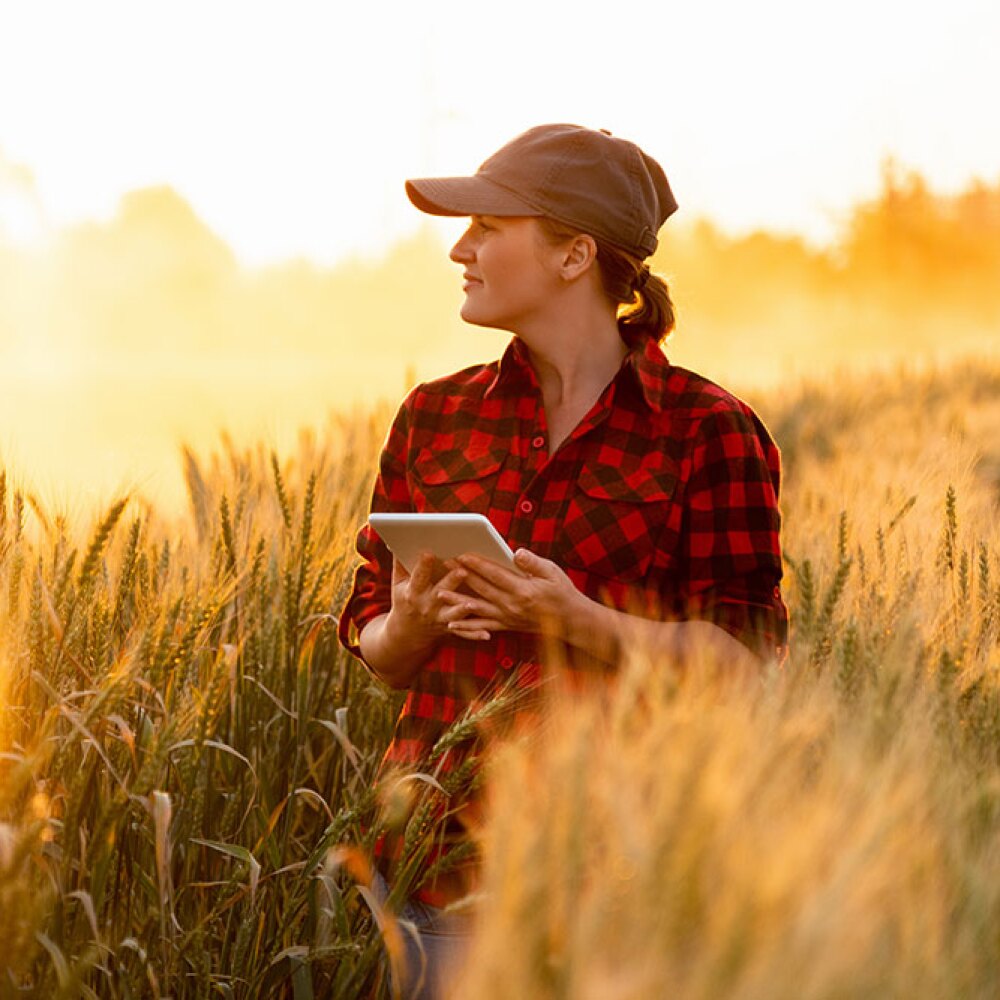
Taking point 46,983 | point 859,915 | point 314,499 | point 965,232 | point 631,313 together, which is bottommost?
point 46,983

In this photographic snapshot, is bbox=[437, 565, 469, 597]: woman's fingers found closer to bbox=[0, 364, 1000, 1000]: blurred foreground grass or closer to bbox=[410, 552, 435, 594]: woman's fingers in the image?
bbox=[410, 552, 435, 594]: woman's fingers

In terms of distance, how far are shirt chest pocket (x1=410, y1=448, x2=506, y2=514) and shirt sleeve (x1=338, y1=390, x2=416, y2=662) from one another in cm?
7

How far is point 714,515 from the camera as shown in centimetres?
212

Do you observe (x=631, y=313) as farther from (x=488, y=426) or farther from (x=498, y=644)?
(x=498, y=644)

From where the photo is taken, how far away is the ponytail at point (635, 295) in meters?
2.32

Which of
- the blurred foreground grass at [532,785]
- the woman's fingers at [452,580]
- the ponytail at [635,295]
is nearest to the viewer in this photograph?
the blurred foreground grass at [532,785]

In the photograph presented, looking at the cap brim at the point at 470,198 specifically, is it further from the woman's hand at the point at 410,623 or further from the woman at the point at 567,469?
the woman's hand at the point at 410,623

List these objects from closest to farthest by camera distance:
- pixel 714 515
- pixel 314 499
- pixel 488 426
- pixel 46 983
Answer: pixel 46 983 < pixel 714 515 < pixel 488 426 < pixel 314 499

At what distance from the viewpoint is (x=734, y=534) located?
2.10 meters

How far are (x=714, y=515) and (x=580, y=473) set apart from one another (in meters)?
0.21

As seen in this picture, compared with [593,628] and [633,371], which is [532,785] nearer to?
[593,628]

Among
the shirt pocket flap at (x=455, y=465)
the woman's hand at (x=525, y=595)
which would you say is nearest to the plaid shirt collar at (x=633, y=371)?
the shirt pocket flap at (x=455, y=465)

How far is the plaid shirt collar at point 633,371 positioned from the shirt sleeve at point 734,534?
10 centimetres

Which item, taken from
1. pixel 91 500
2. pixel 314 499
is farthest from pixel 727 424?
pixel 91 500
